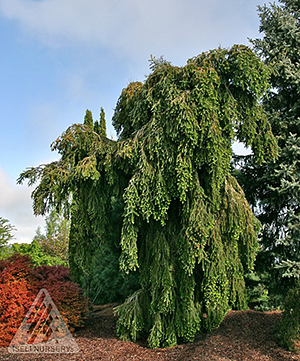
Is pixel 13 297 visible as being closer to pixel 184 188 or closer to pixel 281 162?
pixel 184 188

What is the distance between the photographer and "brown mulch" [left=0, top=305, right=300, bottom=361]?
5191 mm

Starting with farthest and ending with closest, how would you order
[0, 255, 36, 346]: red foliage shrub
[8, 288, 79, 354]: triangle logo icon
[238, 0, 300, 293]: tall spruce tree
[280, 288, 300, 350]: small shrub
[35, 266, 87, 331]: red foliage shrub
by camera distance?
[238, 0, 300, 293]: tall spruce tree, [35, 266, 87, 331]: red foliage shrub, [0, 255, 36, 346]: red foliage shrub, [8, 288, 79, 354]: triangle logo icon, [280, 288, 300, 350]: small shrub

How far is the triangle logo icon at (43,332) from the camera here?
6.18m

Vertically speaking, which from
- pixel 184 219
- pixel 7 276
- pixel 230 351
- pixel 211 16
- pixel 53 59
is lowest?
pixel 230 351

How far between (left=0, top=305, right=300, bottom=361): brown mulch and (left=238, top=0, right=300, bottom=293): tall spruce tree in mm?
1476

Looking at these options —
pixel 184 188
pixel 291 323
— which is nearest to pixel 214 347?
pixel 291 323

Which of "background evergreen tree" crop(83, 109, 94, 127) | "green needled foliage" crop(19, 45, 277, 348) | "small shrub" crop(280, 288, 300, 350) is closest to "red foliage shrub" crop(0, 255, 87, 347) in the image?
"green needled foliage" crop(19, 45, 277, 348)

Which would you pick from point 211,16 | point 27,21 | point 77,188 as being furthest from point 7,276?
point 211,16

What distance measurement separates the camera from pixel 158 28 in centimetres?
586

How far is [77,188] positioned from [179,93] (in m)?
2.82

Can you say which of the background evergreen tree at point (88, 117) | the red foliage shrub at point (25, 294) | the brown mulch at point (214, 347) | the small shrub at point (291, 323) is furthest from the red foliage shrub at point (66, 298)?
the background evergreen tree at point (88, 117)

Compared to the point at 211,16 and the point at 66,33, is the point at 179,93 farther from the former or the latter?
the point at 66,33

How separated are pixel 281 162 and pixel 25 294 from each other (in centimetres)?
600

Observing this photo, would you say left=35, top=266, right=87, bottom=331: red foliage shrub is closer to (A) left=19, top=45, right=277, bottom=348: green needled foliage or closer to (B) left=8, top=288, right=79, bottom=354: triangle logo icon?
(B) left=8, top=288, right=79, bottom=354: triangle logo icon
